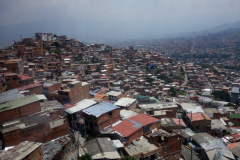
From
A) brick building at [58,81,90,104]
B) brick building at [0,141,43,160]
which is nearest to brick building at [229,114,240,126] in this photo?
brick building at [58,81,90,104]

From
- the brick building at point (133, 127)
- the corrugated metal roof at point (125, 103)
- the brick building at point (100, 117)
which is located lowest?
the brick building at point (133, 127)

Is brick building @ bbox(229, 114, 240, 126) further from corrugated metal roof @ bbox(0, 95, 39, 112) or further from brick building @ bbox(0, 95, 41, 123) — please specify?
corrugated metal roof @ bbox(0, 95, 39, 112)

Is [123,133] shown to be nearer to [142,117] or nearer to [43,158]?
[142,117]

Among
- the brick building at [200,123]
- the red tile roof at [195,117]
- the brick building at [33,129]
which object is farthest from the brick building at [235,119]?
the brick building at [33,129]

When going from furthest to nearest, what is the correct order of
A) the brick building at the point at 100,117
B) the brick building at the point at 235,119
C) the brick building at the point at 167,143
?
the brick building at the point at 235,119 → the brick building at the point at 100,117 → the brick building at the point at 167,143

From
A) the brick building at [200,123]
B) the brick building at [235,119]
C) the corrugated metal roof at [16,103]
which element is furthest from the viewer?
the brick building at [235,119]

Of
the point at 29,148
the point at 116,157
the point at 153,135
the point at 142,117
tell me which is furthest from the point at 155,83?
the point at 29,148

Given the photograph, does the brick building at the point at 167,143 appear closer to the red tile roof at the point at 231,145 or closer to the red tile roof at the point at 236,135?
the red tile roof at the point at 231,145

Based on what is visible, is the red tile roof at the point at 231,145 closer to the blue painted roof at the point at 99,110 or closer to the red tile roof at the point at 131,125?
the red tile roof at the point at 131,125

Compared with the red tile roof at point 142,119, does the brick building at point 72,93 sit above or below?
above

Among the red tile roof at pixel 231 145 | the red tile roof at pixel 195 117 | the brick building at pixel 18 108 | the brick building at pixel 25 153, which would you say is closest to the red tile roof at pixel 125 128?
the brick building at pixel 25 153

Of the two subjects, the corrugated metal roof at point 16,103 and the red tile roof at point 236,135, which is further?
the red tile roof at point 236,135
